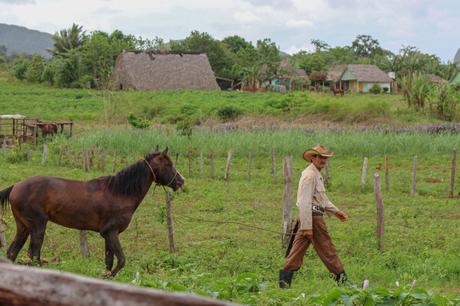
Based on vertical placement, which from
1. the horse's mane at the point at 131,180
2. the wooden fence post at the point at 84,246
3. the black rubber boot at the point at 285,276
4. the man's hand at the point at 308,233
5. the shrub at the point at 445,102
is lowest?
the wooden fence post at the point at 84,246

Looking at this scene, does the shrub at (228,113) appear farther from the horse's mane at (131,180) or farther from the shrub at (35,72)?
the horse's mane at (131,180)

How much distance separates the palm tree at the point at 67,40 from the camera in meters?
59.8

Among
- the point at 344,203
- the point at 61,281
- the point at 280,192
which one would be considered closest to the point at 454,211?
the point at 344,203

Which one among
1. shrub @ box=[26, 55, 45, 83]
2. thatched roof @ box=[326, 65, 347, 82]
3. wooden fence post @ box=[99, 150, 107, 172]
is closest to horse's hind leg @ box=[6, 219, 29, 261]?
wooden fence post @ box=[99, 150, 107, 172]

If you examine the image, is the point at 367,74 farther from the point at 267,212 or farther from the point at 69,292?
the point at 69,292

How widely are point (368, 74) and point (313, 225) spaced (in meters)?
55.4

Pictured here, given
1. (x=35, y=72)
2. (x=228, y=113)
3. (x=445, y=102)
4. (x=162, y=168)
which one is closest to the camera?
(x=162, y=168)

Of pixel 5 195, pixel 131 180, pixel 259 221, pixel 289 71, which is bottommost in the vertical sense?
pixel 259 221

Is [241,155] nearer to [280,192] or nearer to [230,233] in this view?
[280,192]

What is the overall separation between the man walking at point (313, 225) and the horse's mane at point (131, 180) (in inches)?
75.6

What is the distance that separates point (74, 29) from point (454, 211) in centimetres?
5226

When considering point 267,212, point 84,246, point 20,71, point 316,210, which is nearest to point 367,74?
point 20,71

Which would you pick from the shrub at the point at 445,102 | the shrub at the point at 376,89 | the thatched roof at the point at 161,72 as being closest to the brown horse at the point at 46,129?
the shrub at the point at 445,102

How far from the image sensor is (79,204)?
27.6 feet
